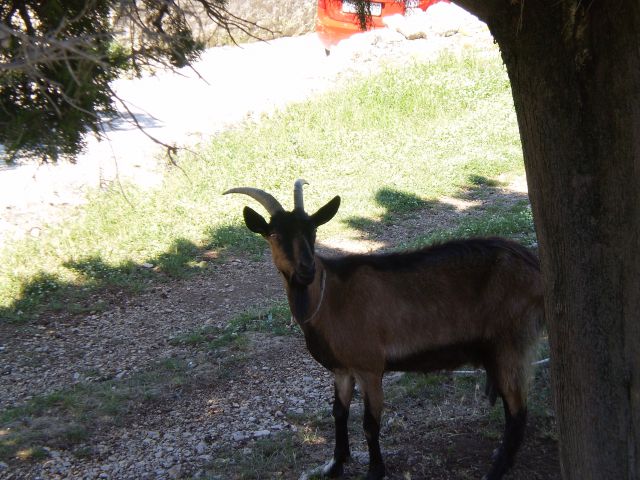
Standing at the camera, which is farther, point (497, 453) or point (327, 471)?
point (327, 471)

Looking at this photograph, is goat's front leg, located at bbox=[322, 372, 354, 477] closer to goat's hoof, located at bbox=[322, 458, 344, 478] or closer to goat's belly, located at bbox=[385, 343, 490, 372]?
goat's hoof, located at bbox=[322, 458, 344, 478]

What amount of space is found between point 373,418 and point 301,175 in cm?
658

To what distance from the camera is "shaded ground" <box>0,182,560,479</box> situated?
5.05 m

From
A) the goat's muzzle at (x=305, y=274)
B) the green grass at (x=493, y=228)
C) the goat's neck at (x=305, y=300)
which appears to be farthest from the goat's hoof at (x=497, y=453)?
the green grass at (x=493, y=228)

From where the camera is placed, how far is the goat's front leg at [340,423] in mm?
4891

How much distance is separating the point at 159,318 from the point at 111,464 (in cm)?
250

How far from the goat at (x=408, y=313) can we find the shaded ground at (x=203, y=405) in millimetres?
324

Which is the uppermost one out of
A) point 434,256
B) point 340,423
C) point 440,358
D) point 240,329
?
point 434,256

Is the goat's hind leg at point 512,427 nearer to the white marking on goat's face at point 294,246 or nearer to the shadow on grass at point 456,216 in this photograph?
the white marking on goat's face at point 294,246

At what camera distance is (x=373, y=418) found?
4.70 meters

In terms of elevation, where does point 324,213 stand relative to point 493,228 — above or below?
above

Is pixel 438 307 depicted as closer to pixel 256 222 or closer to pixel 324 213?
pixel 324 213

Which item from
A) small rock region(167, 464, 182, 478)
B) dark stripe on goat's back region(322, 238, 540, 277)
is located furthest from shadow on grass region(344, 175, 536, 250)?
small rock region(167, 464, 182, 478)

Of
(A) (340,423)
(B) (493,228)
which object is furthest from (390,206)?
(A) (340,423)
